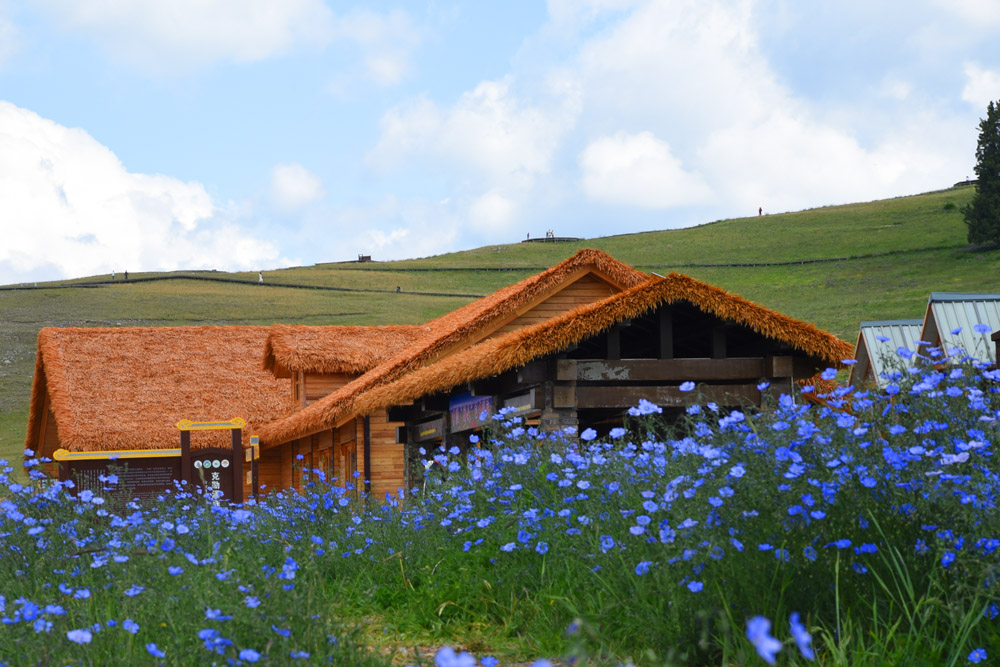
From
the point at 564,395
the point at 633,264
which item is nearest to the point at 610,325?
the point at 564,395

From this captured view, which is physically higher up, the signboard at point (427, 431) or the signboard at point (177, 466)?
the signboard at point (427, 431)

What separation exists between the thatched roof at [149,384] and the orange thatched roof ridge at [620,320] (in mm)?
13054

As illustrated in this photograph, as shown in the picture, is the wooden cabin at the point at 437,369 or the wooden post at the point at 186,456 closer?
the wooden cabin at the point at 437,369

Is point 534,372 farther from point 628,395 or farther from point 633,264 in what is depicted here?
point 633,264

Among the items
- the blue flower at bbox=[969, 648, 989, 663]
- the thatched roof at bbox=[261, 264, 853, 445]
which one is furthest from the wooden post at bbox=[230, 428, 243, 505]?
the blue flower at bbox=[969, 648, 989, 663]

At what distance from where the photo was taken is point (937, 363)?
15.9 ft

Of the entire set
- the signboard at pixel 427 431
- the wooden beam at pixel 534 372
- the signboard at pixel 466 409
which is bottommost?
the signboard at pixel 427 431

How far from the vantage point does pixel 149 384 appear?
1048 inches

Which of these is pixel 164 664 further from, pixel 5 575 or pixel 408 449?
pixel 408 449

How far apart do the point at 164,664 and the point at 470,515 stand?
258 centimetres

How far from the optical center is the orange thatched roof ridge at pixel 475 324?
16.0 m

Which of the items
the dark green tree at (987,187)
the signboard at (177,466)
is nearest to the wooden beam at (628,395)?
the signboard at (177,466)

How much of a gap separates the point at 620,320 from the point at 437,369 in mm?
2355

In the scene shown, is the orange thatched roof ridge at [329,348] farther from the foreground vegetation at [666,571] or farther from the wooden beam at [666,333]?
the foreground vegetation at [666,571]
